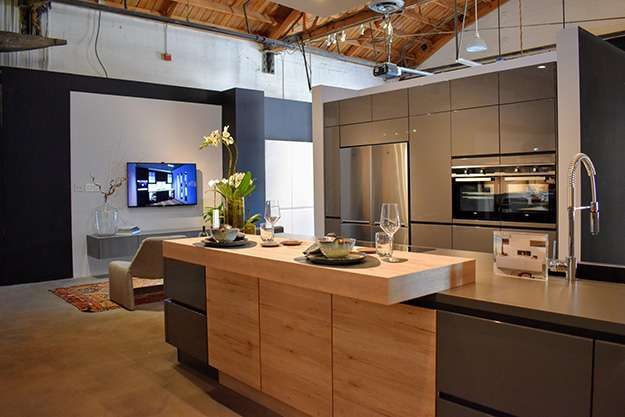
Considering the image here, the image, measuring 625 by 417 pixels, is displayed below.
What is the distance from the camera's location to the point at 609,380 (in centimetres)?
154

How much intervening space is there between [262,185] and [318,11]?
228 inches

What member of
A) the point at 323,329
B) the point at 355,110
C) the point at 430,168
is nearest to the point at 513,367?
the point at 323,329

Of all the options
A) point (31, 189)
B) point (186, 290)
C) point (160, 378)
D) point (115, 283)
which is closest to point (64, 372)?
point (160, 378)

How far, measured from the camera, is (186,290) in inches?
131

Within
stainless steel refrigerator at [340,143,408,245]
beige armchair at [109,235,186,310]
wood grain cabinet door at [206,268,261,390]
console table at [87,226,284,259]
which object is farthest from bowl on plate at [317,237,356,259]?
console table at [87,226,284,259]

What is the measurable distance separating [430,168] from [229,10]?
15.9ft

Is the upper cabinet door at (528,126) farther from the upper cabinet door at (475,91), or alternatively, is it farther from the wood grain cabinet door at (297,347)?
the wood grain cabinet door at (297,347)

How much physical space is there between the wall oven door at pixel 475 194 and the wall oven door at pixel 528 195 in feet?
0.30

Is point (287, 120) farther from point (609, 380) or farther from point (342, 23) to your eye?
point (609, 380)

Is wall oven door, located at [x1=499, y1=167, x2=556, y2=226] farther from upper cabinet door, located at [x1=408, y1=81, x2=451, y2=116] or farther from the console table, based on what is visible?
the console table

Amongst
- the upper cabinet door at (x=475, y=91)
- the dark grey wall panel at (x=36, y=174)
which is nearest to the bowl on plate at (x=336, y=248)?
the upper cabinet door at (x=475, y=91)

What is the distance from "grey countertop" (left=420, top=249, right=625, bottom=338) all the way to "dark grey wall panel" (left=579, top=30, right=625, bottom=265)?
2.93 metres

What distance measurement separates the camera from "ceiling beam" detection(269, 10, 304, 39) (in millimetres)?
8930

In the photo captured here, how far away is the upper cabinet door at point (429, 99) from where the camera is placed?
18.5ft
